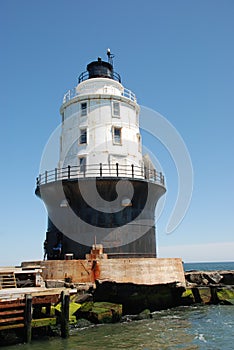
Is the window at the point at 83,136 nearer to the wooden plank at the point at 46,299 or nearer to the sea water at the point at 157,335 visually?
the sea water at the point at 157,335

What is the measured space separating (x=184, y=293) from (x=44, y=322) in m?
9.45

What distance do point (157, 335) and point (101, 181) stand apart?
8977 millimetres

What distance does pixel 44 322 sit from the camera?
43.1 ft

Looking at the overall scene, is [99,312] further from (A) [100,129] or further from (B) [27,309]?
(A) [100,129]

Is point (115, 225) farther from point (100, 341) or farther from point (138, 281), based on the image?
point (100, 341)

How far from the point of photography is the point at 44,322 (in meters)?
13.1

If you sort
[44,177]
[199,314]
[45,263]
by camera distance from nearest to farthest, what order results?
Result: [45,263]
[199,314]
[44,177]

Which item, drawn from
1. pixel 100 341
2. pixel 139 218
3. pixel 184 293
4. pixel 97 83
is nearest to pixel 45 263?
pixel 100 341

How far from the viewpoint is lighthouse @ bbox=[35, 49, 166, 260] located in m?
20.2

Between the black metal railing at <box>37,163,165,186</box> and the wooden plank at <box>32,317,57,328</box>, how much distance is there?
8890 mm

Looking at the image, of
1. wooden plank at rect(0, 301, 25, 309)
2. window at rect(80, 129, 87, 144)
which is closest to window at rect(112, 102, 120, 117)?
window at rect(80, 129, 87, 144)

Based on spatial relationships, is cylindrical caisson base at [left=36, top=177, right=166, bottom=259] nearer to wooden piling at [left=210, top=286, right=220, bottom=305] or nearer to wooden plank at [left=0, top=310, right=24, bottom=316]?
wooden piling at [left=210, top=286, right=220, bottom=305]

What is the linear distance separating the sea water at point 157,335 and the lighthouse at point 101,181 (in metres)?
4.82

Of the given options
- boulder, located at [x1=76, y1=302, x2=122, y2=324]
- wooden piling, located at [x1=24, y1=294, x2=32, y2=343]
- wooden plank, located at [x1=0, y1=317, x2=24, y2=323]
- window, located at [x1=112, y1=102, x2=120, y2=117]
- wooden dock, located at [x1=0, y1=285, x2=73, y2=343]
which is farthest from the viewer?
window, located at [x1=112, y1=102, x2=120, y2=117]
